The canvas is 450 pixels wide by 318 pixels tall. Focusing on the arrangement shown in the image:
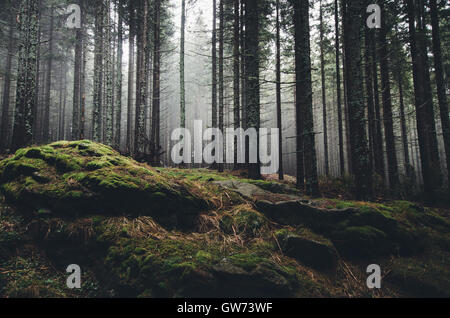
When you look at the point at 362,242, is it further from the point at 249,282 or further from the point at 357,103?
the point at 357,103

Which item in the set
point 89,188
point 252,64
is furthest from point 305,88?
point 89,188

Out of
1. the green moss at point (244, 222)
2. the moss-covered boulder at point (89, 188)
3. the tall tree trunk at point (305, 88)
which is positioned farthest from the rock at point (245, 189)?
the tall tree trunk at point (305, 88)

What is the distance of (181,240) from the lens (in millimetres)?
3170

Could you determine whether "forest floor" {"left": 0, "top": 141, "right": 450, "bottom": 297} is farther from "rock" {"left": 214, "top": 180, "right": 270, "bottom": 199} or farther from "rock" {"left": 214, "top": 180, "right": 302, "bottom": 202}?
"rock" {"left": 214, "top": 180, "right": 270, "bottom": 199}

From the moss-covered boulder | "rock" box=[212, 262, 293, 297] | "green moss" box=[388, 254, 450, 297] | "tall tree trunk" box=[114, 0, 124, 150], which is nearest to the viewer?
"rock" box=[212, 262, 293, 297]

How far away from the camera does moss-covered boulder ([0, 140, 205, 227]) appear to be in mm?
3291

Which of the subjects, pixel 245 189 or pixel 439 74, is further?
pixel 439 74

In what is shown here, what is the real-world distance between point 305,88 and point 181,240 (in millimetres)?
5484

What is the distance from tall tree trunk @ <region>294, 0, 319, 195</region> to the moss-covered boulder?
3.73 m

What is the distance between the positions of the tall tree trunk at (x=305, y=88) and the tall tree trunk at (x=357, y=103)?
4.21 feet

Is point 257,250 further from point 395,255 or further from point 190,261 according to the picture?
point 395,255

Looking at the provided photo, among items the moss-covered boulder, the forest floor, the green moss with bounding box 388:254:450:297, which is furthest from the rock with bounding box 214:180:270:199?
the green moss with bounding box 388:254:450:297

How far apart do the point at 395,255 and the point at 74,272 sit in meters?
5.22

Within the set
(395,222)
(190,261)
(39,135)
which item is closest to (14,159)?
(190,261)
